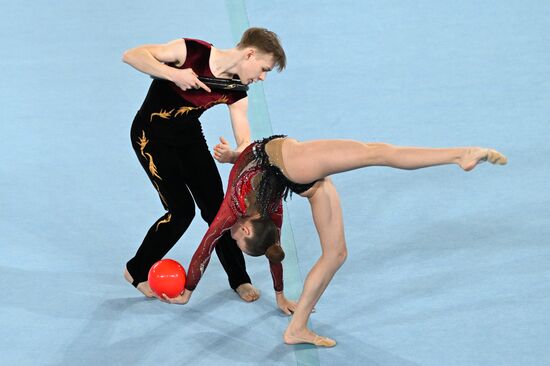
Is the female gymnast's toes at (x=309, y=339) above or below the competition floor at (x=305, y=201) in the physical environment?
below

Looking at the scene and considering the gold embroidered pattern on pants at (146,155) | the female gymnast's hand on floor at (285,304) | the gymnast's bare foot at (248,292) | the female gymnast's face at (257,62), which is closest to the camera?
the female gymnast's face at (257,62)

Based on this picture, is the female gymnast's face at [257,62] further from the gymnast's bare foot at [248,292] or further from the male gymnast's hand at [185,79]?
the gymnast's bare foot at [248,292]

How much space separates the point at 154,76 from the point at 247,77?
0.44 metres

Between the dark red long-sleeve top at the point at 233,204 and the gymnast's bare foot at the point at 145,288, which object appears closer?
the dark red long-sleeve top at the point at 233,204

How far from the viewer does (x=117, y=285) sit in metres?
5.25

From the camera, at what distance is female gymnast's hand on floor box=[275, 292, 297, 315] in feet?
16.3

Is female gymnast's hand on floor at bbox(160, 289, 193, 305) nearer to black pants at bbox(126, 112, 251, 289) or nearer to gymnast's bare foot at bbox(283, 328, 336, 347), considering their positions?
black pants at bbox(126, 112, 251, 289)

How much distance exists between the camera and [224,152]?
460 cm

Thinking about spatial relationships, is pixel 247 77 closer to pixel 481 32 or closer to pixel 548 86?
pixel 548 86

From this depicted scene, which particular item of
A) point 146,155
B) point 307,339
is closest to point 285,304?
point 307,339

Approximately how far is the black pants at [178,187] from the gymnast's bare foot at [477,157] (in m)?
1.43

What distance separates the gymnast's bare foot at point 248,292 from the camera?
5.07 m

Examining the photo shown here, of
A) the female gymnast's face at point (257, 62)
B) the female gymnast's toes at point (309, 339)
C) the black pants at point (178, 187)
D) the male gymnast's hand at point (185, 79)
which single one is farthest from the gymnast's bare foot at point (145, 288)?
the female gymnast's face at point (257, 62)

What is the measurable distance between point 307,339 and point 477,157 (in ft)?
4.07
